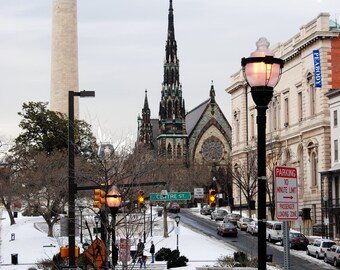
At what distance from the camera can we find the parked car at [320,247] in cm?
5571

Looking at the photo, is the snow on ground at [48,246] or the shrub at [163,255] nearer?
the shrub at [163,255]

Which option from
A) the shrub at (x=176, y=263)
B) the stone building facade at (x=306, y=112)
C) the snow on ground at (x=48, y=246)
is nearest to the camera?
the shrub at (x=176, y=263)

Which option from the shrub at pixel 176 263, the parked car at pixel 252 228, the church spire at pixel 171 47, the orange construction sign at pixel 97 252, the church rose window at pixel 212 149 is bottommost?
the shrub at pixel 176 263

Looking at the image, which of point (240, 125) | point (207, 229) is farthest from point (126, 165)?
point (240, 125)

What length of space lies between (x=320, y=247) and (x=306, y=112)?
27.4 metres

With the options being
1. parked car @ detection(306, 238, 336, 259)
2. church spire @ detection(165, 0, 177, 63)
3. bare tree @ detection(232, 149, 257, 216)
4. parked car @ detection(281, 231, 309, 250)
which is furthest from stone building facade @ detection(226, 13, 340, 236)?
church spire @ detection(165, 0, 177, 63)

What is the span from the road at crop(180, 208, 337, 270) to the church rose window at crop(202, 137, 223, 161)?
55.3 m

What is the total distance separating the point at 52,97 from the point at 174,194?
198 ft

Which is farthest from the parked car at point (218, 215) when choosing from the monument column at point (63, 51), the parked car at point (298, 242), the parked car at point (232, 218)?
the parked car at point (298, 242)

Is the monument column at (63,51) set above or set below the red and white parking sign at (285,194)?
above

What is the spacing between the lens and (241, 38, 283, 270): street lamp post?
1145 centimetres

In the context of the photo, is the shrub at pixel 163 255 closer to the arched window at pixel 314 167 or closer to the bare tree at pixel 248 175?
the arched window at pixel 314 167

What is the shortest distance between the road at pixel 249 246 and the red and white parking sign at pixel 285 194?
36.6m

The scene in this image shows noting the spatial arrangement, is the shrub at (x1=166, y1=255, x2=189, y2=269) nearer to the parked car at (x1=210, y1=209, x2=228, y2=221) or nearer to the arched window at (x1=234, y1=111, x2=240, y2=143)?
the parked car at (x1=210, y1=209, x2=228, y2=221)
